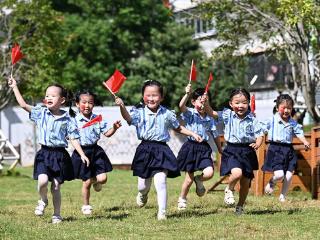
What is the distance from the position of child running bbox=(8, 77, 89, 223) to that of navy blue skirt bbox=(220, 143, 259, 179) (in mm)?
1757

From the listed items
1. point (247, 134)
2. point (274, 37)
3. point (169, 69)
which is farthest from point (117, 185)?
point (169, 69)

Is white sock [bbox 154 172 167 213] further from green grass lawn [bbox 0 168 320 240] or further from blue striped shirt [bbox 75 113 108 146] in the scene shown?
blue striped shirt [bbox 75 113 108 146]

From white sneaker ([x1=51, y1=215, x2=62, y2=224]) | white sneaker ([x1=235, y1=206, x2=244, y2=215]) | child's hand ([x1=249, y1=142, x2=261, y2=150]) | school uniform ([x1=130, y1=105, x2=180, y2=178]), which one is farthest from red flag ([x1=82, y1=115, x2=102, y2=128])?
white sneaker ([x1=235, y1=206, x2=244, y2=215])

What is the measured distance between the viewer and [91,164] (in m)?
10.3

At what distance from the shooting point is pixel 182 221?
893 centimetres

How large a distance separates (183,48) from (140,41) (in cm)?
274

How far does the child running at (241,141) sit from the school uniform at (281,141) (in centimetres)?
147

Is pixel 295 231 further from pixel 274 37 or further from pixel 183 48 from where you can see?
pixel 183 48

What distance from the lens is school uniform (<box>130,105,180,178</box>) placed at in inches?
368

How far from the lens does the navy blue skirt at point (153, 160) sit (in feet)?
30.6

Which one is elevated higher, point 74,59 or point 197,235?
point 74,59

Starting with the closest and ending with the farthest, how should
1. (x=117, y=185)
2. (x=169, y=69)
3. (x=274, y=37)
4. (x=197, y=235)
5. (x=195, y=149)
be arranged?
(x=197, y=235)
(x=195, y=149)
(x=117, y=185)
(x=274, y=37)
(x=169, y=69)

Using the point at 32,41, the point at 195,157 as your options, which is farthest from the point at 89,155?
the point at 32,41

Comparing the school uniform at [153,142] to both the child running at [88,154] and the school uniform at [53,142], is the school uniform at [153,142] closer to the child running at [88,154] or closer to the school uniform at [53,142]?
the school uniform at [53,142]
